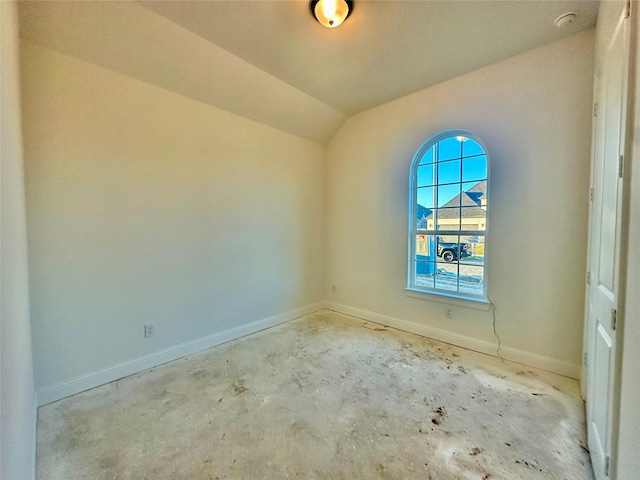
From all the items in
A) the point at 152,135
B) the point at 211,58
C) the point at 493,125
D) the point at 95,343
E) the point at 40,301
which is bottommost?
the point at 95,343

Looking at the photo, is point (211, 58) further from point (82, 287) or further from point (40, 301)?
point (40, 301)

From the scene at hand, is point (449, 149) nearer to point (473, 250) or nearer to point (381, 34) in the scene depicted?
point (473, 250)

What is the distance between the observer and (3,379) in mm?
781

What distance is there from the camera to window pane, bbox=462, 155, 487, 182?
2.81m

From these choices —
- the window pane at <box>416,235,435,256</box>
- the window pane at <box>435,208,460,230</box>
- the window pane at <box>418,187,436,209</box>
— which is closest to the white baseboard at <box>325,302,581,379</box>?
the window pane at <box>416,235,435,256</box>

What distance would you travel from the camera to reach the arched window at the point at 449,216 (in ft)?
9.36

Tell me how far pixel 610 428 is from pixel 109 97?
12.0 ft

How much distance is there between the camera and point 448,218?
3096 mm

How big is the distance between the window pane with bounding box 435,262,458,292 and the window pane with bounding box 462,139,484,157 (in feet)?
3.96

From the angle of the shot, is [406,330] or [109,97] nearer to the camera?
[109,97]

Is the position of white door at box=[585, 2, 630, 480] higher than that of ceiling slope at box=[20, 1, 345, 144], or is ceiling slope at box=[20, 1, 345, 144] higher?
ceiling slope at box=[20, 1, 345, 144]

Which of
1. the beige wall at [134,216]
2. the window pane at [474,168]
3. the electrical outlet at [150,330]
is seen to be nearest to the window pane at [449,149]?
the window pane at [474,168]

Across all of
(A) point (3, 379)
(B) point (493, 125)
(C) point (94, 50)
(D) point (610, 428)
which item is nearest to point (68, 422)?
(A) point (3, 379)

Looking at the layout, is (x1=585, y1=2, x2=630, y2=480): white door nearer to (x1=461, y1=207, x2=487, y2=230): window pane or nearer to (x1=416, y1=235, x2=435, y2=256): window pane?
(x1=461, y1=207, x2=487, y2=230): window pane
